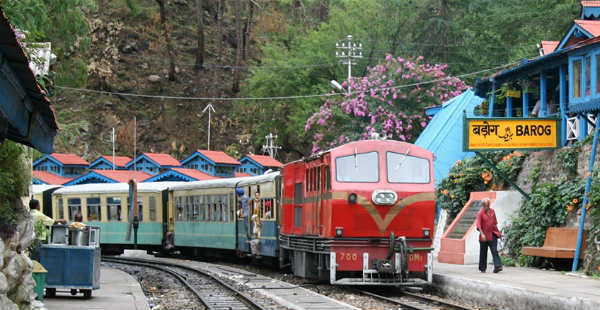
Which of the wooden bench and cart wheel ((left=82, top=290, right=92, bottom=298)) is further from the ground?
the wooden bench

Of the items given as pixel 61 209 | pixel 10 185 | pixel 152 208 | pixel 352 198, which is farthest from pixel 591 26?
pixel 61 209

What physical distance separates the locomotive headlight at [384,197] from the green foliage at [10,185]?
7.41m

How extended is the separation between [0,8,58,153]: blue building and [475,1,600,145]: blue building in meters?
12.4

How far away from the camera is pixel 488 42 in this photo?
48.3 meters

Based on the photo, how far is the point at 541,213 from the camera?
1938 cm

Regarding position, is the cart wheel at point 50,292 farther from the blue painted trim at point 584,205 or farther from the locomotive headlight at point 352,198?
the blue painted trim at point 584,205

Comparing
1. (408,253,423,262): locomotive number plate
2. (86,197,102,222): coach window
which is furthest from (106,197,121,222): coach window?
(408,253,423,262): locomotive number plate

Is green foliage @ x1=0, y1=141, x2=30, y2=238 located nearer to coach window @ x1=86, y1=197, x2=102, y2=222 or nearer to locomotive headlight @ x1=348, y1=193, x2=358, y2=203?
locomotive headlight @ x1=348, y1=193, x2=358, y2=203

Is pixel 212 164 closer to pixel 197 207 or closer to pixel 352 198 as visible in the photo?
pixel 197 207

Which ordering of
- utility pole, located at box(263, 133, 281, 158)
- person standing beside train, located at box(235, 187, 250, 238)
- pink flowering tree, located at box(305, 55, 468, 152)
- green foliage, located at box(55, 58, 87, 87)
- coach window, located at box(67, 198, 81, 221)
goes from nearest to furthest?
person standing beside train, located at box(235, 187, 250, 238) → green foliage, located at box(55, 58, 87, 87) → coach window, located at box(67, 198, 81, 221) → pink flowering tree, located at box(305, 55, 468, 152) → utility pole, located at box(263, 133, 281, 158)

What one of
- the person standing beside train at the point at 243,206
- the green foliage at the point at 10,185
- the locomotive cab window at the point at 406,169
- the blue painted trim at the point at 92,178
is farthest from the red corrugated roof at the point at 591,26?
the blue painted trim at the point at 92,178

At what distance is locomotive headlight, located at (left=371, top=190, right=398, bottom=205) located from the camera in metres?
17.2

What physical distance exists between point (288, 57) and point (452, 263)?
122ft

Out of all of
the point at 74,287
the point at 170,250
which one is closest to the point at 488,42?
the point at 170,250
